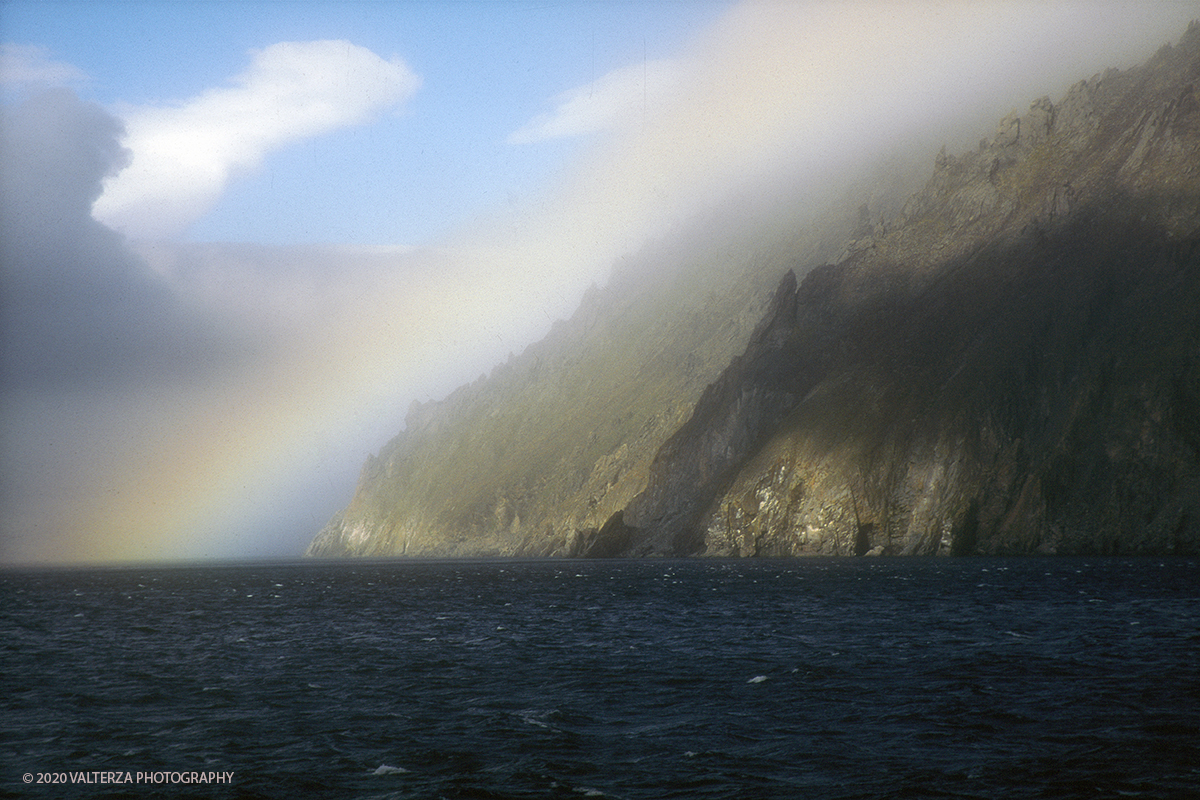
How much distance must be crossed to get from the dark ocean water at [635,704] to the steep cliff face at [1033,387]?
9048cm

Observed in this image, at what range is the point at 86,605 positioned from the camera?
278 feet

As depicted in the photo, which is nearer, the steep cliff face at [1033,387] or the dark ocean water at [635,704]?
the dark ocean water at [635,704]

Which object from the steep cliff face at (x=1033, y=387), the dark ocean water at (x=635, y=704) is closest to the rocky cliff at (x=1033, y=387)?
the steep cliff face at (x=1033, y=387)

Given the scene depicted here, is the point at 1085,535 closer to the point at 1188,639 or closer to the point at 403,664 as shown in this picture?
the point at 1188,639

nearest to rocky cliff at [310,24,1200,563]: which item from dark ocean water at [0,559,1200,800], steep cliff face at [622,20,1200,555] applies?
steep cliff face at [622,20,1200,555]

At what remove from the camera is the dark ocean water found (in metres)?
21.5

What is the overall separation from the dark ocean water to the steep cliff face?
90482 millimetres

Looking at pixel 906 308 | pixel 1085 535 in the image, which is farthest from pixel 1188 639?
pixel 906 308

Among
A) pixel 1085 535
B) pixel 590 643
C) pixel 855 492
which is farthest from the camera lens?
pixel 855 492

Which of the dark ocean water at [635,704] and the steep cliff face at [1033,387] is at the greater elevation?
the steep cliff face at [1033,387]

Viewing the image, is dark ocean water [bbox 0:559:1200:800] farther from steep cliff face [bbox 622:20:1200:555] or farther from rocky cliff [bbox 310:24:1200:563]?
rocky cliff [bbox 310:24:1200:563]

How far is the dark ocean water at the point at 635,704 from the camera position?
21.5 m

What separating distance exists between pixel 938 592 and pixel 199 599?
70.5 meters

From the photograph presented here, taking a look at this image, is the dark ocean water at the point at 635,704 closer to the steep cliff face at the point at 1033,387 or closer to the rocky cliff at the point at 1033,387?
the steep cliff face at the point at 1033,387
